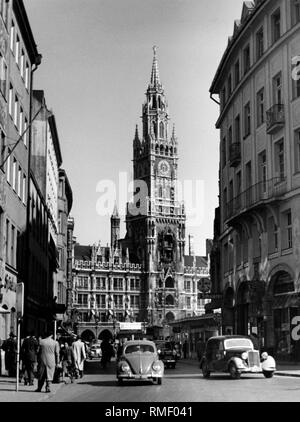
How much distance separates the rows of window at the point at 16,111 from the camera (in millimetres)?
35344

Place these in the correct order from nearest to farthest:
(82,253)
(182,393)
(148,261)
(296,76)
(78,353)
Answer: (182,393)
(78,353)
(296,76)
(148,261)
(82,253)

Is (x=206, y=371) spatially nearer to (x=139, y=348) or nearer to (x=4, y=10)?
(x=139, y=348)

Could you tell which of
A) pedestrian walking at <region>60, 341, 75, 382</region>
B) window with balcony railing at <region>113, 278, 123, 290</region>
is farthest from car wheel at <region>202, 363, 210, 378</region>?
window with balcony railing at <region>113, 278, 123, 290</region>

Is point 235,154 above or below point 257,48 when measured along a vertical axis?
below

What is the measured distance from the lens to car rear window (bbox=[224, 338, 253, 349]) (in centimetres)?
2812

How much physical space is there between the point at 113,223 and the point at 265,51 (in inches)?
5625

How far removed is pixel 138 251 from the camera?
173000 millimetres

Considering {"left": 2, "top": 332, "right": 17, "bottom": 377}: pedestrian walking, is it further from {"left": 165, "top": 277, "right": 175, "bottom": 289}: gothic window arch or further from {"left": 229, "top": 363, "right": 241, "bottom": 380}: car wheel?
{"left": 165, "top": 277, "right": 175, "bottom": 289}: gothic window arch

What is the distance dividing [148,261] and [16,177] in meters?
133

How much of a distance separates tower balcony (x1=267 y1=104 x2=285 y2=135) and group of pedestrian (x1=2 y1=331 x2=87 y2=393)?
16.2 metres

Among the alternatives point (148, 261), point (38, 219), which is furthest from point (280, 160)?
point (148, 261)

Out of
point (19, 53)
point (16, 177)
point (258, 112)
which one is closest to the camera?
point (16, 177)

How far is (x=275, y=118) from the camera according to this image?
37781mm

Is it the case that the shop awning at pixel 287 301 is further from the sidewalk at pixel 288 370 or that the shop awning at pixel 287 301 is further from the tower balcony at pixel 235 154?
the tower balcony at pixel 235 154
